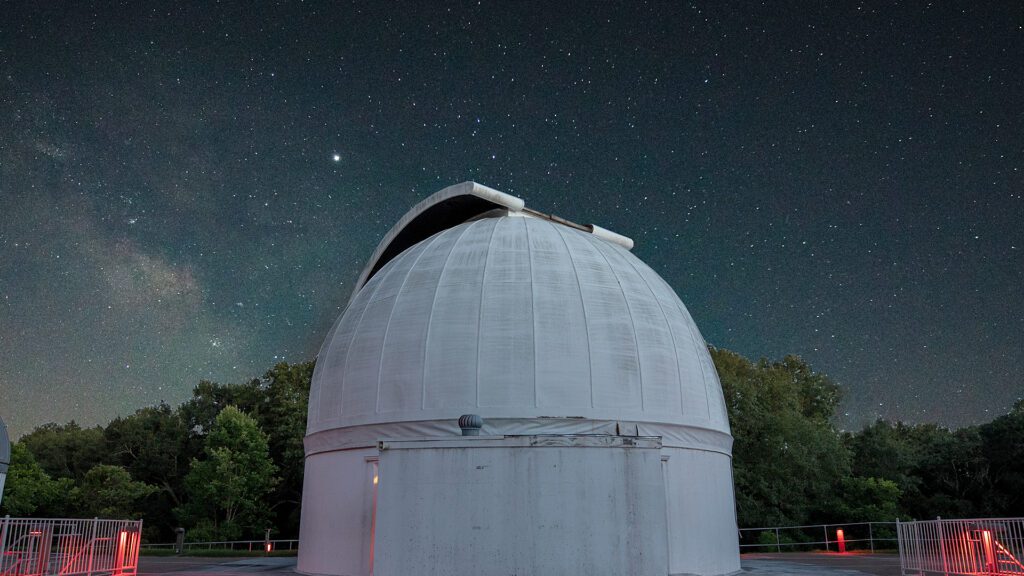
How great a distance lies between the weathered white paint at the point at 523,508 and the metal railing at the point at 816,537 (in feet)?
56.3

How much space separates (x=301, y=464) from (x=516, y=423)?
30.0 m

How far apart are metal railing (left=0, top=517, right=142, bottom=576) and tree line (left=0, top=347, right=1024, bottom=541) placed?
70.0 ft

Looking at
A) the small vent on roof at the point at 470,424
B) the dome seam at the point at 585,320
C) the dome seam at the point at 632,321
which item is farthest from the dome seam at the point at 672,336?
the small vent on roof at the point at 470,424

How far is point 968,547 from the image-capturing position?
1366 centimetres

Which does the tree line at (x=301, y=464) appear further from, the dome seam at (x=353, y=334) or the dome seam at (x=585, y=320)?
the dome seam at (x=353, y=334)

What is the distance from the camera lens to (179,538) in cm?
2906

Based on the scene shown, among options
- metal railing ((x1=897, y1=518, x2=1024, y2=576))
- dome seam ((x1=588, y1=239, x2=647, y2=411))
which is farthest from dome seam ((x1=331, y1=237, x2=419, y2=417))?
metal railing ((x1=897, y1=518, x2=1024, y2=576))

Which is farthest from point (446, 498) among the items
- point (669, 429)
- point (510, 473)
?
point (669, 429)

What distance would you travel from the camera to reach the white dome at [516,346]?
14891mm

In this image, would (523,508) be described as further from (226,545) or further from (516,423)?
(226,545)

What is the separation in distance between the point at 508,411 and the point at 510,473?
2.52m

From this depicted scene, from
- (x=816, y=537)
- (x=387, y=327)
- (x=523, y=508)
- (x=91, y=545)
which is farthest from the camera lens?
(x=816, y=537)

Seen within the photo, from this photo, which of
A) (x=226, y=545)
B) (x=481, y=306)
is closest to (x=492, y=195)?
(x=481, y=306)

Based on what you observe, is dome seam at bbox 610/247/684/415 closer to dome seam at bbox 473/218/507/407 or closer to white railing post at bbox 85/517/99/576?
dome seam at bbox 473/218/507/407
